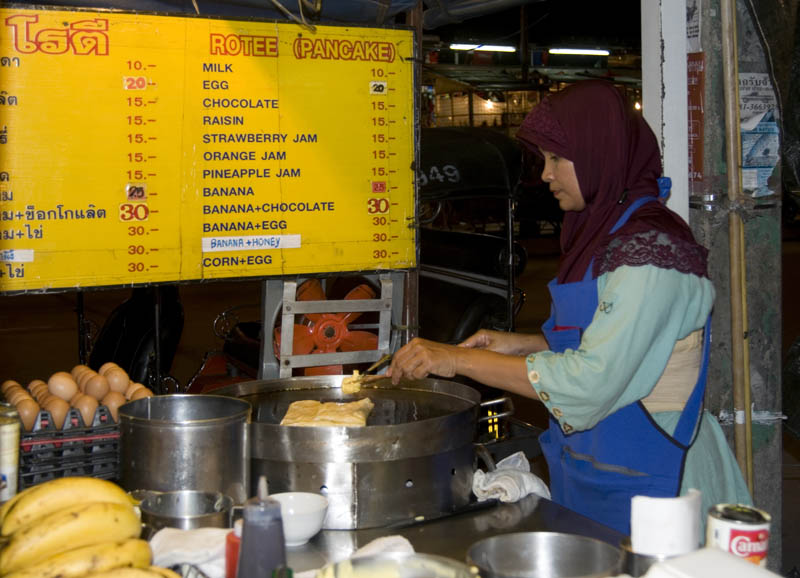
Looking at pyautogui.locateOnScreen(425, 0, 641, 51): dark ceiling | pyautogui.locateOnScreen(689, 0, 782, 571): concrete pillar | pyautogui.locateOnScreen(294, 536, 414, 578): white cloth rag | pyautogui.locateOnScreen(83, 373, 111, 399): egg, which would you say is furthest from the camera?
pyautogui.locateOnScreen(425, 0, 641, 51): dark ceiling

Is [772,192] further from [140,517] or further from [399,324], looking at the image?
[140,517]

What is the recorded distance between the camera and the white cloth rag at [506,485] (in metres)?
2.67

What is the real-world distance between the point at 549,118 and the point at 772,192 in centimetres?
135

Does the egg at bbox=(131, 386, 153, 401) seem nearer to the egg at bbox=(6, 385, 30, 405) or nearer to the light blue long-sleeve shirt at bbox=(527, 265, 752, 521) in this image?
the egg at bbox=(6, 385, 30, 405)

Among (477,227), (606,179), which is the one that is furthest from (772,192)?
(477,227)

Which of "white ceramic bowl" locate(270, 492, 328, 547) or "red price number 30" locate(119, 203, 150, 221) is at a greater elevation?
"red price number 30" locate(119, 203, 150, 221)

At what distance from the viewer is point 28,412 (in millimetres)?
2648

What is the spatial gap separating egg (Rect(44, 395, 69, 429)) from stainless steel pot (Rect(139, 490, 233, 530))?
60 cm

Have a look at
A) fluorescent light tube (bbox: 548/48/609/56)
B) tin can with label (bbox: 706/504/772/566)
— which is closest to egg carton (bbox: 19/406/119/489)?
tin can with label (bbox: 706/504/772/566)

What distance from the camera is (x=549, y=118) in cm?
266

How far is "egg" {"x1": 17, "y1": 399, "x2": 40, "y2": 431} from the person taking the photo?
2.62 meters

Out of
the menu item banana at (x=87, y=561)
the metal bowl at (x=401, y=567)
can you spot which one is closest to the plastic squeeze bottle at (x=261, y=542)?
the metal bowl at (x=401, y=567)

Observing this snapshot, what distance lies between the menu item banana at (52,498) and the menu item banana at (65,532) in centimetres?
5

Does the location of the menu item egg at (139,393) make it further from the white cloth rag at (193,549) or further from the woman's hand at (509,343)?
the woman's hand at (509,343)
